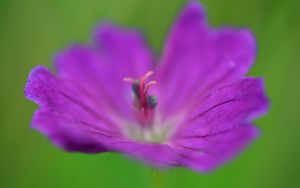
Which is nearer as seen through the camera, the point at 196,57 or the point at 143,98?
the point at 143,98

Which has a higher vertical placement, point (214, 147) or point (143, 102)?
point (143, 102)

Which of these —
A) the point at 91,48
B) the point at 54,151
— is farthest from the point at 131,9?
the point at 54,151

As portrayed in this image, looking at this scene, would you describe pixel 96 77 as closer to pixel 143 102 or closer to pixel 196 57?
pixel 143 102

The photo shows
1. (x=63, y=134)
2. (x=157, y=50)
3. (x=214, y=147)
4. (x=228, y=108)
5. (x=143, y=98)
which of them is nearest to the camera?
(x=63, y=134)

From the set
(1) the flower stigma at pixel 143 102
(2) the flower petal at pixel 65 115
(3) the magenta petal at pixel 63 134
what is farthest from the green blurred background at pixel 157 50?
(3) the magenta petal at pixel 63 134

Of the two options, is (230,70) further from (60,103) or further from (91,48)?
(91,48)

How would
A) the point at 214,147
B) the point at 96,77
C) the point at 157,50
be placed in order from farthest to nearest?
the point at 157,50 < the point at 96,77 < the point at 214,147

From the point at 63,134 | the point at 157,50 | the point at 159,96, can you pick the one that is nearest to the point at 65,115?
the point at 63,134
